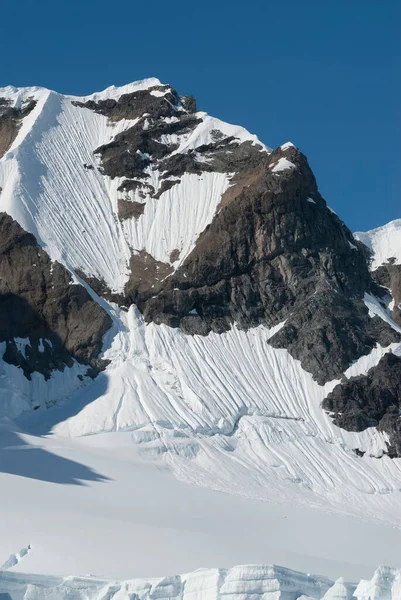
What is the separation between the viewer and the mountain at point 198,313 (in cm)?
10131

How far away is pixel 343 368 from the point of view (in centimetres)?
11112

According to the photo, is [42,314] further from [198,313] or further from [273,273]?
[273,273]

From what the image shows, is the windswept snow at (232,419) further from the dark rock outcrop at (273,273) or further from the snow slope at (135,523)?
the snow slope at (135,523)

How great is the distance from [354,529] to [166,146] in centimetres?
5576

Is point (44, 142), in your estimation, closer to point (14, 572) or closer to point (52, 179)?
point (52, 179)

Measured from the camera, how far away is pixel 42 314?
111m

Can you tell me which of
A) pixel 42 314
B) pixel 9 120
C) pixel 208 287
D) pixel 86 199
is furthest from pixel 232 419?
pixel 9 120

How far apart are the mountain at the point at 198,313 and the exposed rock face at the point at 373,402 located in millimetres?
136

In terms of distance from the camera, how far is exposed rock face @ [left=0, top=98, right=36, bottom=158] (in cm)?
13125

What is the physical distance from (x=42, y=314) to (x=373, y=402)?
28.2 metres

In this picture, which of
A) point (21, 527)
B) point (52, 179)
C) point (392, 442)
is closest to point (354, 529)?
point (392, 442)

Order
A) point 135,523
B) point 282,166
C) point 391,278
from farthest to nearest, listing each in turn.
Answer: point 391,278 < point 282,166 < point 135,523

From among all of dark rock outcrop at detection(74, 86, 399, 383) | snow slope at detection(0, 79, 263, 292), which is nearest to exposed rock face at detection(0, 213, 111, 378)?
snow slope at detection(0, 79, 263, 292)

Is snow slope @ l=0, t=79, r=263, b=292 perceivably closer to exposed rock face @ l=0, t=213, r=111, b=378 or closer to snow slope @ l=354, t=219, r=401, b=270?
exposed rock face @ l=0, t=213, r=111, b=378
